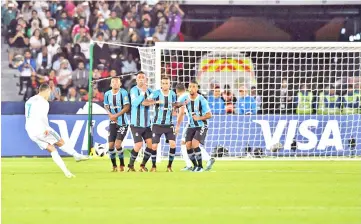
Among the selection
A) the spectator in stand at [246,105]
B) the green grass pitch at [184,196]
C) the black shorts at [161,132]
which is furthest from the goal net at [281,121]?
the black shorts at [161,132]

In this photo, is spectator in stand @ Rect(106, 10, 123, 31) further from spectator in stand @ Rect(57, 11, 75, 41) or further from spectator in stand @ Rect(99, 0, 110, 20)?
spectator in stand @ Rect(57, 11, 75, 41)

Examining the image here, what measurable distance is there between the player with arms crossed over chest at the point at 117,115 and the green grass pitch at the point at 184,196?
2.02 feet

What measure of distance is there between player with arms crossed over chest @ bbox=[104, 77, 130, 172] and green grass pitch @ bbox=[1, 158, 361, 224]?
0.62 m

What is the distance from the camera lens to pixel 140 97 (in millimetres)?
17188

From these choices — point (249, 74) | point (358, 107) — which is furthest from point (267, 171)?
point (249, 74)

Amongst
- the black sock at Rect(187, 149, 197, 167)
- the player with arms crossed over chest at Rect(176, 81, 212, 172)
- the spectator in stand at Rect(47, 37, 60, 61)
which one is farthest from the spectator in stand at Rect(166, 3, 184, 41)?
the black sock at Rect(187, 149, 197, 167)

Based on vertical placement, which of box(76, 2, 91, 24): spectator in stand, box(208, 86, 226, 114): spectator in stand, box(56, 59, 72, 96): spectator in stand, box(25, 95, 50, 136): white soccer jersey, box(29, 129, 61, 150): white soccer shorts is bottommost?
box(29, 129, 61, 150): white soccer shorts

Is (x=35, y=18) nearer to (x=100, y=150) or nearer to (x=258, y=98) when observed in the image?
(x=100, y=150)

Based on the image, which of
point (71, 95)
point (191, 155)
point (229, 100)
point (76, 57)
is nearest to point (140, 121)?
point (191, 155)

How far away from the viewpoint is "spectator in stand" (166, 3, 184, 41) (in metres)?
29.0

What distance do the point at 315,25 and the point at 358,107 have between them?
22.3ft

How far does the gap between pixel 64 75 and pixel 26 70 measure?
1129 mm

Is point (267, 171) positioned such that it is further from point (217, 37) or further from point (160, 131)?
point (217, 37)

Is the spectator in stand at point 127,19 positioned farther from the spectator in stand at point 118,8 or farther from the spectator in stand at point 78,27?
the spectator in stand at point 78,27
